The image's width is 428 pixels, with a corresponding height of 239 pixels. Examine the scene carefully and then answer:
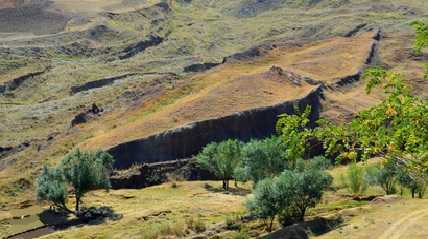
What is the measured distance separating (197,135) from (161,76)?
1519 inches

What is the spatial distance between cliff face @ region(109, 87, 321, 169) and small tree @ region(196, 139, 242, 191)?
250 inches

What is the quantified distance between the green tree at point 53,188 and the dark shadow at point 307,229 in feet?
69.4

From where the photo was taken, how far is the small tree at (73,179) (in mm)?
57344

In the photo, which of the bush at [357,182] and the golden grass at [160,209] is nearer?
the golden grass at [160,209]

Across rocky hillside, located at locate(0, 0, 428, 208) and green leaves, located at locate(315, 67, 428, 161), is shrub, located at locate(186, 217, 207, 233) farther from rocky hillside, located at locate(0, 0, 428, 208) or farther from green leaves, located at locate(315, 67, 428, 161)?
green leaves, located at locate(315, 67, 428, 161)

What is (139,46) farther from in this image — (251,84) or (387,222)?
(387,222)

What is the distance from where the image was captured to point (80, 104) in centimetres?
10938

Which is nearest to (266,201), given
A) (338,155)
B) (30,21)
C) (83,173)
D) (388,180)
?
(388,180)

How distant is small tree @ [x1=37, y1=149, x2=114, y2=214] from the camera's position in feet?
188

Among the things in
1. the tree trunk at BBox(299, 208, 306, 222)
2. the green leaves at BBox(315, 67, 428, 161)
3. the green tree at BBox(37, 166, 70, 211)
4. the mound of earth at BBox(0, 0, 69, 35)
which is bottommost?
the tree trunk at BBox(299, 208, 306, 222)

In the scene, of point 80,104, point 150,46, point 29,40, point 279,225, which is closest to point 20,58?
point 29,40

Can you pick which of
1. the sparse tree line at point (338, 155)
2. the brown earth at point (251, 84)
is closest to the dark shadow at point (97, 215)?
the sparse tree line at point (338, 155)

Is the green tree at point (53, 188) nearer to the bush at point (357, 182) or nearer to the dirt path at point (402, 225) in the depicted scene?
the bush at point (357, 182)

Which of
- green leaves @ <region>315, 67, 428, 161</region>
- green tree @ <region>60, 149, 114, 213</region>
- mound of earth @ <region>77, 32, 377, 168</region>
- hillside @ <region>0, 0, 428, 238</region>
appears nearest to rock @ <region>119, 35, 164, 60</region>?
hillside @ <region>0, 0, 428, 238</region>
